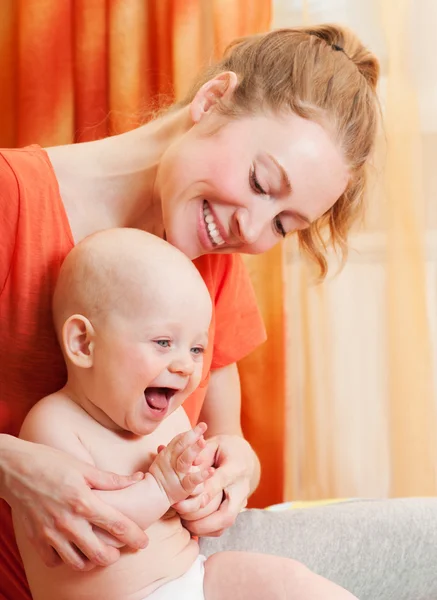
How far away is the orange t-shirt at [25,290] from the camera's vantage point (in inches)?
45.3

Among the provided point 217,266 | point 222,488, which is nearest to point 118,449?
point 222,488

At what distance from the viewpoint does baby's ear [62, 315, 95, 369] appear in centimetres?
106

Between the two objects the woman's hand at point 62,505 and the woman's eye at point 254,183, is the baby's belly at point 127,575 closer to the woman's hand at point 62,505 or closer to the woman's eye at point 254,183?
the woman's hand at point 62,505

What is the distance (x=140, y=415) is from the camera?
1.05 metres

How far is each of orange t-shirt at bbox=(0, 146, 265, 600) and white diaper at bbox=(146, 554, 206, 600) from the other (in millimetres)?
275

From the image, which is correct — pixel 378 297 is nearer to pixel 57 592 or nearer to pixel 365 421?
pixel 365 421

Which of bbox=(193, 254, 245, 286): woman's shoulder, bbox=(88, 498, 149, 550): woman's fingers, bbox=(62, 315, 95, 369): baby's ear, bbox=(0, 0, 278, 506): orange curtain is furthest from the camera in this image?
bbox=(0, 0, 278, 506): orange curtain

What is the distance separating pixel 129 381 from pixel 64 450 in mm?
123

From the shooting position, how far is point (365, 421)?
2.07 metres

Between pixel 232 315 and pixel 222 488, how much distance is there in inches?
15.6

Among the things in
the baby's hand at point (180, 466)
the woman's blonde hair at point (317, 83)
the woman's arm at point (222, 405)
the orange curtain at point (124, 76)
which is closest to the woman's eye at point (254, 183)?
the woman's blonde hair at point (317, 83)

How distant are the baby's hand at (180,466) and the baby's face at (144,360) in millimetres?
58

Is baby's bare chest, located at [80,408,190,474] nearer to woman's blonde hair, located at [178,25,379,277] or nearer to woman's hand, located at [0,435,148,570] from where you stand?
woman's hand, located at [0,435,148,570]

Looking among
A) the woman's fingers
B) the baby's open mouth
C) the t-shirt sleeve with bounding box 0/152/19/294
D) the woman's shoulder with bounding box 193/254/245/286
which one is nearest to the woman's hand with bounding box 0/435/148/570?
the woman's fingers
